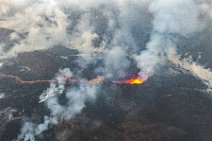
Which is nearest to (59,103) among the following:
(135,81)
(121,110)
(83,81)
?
(121,110)

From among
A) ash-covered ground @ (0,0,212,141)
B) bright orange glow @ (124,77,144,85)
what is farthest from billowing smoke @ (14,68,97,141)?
bright orange glow @ (124,77,144,85)

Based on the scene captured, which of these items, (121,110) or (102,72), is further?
(102,72)

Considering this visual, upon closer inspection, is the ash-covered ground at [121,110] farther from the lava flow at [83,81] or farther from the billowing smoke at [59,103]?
the lava flow at [83,81]

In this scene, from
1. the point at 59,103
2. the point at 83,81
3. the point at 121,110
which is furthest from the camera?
the point at 83,81

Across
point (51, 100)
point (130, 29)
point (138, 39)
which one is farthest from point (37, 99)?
point (130, 29)

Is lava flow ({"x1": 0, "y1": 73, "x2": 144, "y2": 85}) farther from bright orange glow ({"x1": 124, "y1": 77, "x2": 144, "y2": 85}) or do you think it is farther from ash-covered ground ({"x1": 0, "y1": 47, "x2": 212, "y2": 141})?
ash-covered ground ({"x1": 0, "y1": 47, "x2": 212, "y2": 141})

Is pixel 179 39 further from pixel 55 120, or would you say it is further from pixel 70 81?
pixel 55 120

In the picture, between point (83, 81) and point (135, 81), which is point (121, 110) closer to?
point (83, 81)

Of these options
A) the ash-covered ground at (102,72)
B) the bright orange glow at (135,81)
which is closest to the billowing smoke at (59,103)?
the ash-covered ground at (102,72)
